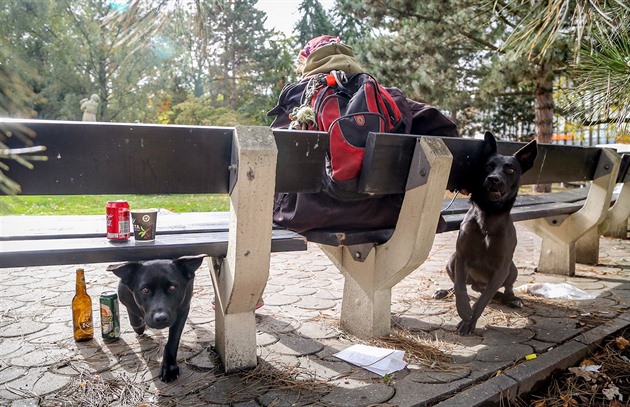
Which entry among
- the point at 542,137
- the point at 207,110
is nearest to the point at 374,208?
the point at 542,137

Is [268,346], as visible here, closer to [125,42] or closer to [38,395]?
[38,395]

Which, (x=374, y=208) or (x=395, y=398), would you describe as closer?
(x=395, y=398)

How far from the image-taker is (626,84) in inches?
142

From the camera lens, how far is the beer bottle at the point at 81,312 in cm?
288

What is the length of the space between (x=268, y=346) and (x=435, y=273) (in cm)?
238

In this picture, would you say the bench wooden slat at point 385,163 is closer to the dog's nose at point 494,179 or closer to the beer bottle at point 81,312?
the dog's nose at point 494,179

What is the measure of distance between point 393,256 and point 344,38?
1164 inches

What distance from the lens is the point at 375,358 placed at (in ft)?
8.80

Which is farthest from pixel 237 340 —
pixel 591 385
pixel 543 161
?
pixel 543 161

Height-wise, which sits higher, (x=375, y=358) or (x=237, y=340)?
(x=237, y=340)

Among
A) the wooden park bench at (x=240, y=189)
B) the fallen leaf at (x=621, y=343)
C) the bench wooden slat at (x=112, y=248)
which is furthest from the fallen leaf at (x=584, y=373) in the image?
the bench wooden slat at (x=112, y=248)

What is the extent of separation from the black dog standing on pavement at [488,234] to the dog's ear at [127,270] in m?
1.93

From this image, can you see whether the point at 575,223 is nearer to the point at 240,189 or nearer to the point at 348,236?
the point at 348,236

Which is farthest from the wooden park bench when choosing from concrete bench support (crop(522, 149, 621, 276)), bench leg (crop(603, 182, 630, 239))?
bench leg (crop(603, 182, 630, 239))
